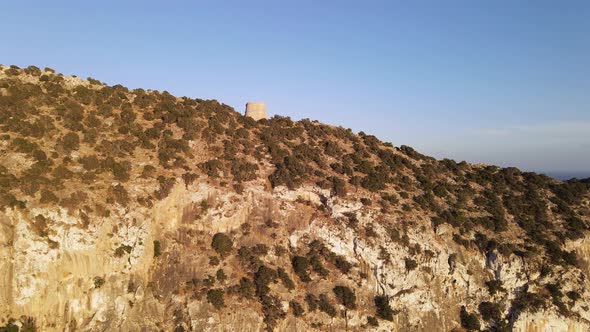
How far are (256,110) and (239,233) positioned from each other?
28.8m

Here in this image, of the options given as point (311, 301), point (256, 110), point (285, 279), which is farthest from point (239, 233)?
point (256, 110)

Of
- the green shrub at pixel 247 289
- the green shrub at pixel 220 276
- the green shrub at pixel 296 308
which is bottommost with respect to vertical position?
the green shrub at pixel 296 308

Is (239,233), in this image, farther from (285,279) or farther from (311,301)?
(311,301)

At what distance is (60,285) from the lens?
104 feet

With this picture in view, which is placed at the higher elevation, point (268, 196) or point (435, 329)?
point (268, 196)

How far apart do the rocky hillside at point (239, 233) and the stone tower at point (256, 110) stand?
11.9m

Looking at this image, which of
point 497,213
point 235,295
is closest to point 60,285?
point 235,295

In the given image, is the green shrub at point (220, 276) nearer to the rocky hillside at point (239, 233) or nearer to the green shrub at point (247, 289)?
the rocky hillside at point (239, 233)

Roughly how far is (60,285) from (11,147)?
15.5m

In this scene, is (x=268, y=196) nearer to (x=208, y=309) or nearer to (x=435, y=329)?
(x=208, y=309)

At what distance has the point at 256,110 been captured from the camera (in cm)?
6644

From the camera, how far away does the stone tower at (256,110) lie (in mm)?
66206

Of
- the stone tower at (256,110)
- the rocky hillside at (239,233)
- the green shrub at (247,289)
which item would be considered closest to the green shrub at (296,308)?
the rocky hillside at (239,233)

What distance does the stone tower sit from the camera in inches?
2607
